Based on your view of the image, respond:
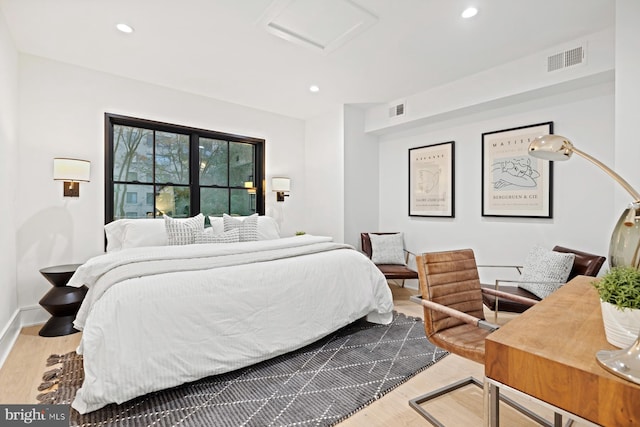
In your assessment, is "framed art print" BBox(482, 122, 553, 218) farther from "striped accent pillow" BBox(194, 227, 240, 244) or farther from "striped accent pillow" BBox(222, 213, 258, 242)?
"striped accent pillow" BBox(194, 227, 240, 244)

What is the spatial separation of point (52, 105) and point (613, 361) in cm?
455

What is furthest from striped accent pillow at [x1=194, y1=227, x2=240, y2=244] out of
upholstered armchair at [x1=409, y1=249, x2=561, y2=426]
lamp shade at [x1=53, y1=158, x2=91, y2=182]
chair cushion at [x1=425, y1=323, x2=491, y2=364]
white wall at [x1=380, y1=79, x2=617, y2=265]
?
white wall at [x1=380, y1=79, x2=617, y2=265]

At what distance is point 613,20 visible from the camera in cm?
257

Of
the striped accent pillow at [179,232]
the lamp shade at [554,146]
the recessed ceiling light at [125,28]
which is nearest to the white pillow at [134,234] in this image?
the striped accent pillow at [179,232]

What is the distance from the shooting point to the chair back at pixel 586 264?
260 cm

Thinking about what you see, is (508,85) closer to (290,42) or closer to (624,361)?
(290,42)

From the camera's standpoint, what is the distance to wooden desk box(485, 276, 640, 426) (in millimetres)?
712

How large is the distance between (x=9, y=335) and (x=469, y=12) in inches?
182

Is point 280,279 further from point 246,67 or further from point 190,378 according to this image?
point 246,67

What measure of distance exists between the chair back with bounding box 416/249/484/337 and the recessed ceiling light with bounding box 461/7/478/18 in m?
1.87

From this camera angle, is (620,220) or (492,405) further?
(620,220)

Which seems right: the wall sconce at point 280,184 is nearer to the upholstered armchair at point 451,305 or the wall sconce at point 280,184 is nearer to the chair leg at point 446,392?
the upholstered armchair at point 451,305

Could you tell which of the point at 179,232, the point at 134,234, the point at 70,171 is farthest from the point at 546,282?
the point at 70,171

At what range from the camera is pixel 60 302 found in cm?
290
